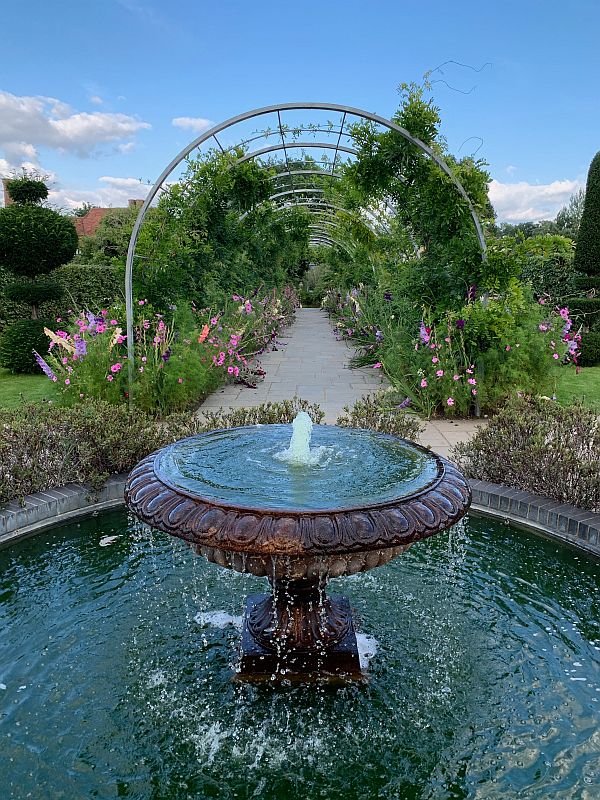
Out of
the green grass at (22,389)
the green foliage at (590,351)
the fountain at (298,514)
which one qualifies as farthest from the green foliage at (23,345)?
the green foliage at (590,351)

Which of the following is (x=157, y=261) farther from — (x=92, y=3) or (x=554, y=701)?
(x=554, y=701)

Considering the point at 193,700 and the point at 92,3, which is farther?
the point at 92,3

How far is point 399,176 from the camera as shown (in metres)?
7.16

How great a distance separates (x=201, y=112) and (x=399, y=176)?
8.20ft

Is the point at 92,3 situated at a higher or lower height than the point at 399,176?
higher

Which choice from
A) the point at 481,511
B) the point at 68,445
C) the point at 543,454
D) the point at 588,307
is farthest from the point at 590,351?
the point at 68,445

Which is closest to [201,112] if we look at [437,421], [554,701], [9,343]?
[437,421]

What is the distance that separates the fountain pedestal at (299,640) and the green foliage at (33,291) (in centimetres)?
954

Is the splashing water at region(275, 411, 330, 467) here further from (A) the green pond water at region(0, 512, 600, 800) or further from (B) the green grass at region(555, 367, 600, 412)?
(B) the green grass at region(555, 367, 600, 412)

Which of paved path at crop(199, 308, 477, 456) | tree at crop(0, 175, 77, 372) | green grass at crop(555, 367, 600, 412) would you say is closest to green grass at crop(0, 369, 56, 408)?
tree at crop(0, 175, 77, 372)

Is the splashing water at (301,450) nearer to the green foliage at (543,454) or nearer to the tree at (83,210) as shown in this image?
the green foliage at (543,454)

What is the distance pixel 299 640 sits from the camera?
8.07 feet

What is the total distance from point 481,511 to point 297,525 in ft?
8.43

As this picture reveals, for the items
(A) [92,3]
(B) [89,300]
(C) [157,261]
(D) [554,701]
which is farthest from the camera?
(B) [89,300]
